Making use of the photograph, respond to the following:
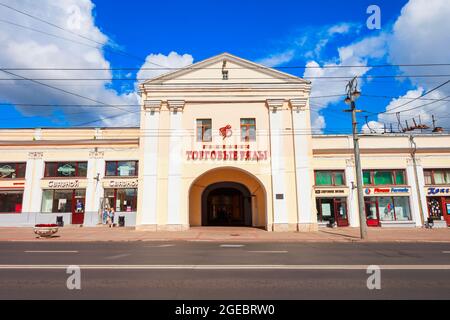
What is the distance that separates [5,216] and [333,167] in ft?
83.6

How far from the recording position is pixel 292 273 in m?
6.69

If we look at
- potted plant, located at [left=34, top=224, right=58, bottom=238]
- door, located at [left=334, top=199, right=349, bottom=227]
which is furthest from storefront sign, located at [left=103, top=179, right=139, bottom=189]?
door, located at [left=334, top=199, right=349, bottom=227]

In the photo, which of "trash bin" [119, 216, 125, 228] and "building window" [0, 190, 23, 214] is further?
"building window" [0, 190, 23, 214]

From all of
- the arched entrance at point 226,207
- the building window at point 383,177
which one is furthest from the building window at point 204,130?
the building window at point 383,177

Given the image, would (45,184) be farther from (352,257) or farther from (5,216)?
(352,257)

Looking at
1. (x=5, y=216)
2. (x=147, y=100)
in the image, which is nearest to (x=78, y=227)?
(x=5, y=216)

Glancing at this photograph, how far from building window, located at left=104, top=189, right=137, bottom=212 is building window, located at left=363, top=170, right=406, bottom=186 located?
18291 mm

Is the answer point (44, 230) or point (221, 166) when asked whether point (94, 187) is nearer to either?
point (44, 230)

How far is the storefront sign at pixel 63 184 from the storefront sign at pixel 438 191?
2656 cm

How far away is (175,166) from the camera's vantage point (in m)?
19.0

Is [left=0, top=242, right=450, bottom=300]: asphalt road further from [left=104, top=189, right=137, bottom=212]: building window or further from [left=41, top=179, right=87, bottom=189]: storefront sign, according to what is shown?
[left=41, top=179, right=87, bottom=189]: storefront sign

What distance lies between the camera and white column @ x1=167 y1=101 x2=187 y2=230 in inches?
723

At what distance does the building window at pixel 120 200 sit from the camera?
75.4 ft
